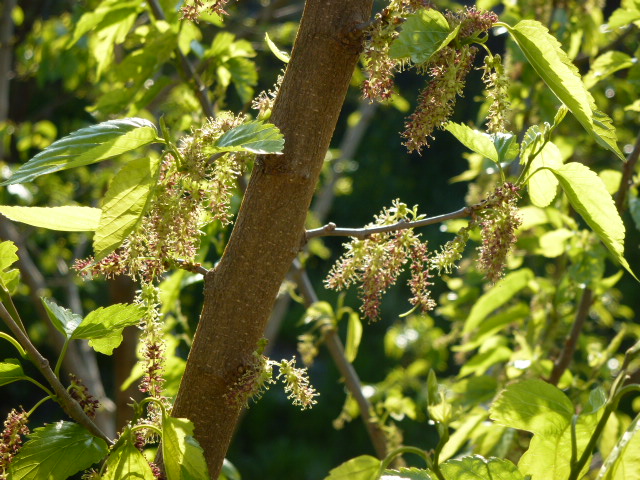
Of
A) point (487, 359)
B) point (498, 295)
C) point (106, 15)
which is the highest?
point (106, 15)

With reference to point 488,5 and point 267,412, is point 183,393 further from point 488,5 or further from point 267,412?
point 267,412

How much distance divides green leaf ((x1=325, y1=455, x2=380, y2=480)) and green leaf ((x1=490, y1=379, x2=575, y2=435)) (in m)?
0.08

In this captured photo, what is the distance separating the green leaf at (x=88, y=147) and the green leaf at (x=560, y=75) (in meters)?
0.22

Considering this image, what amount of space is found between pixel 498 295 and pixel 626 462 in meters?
0.66

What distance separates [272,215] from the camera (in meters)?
0.49

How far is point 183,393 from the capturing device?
0.51 metres

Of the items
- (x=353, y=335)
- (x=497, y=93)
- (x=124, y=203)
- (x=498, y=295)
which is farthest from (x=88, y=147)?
(x=498, y=295)

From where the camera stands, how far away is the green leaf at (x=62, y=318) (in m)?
0.51

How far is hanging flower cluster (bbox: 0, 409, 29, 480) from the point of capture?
1.58 ft

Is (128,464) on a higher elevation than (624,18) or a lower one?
lower

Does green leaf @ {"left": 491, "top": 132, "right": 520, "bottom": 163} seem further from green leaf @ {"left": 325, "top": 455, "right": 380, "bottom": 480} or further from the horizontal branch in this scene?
green leaf @ {"left": 325, "top": 455, "right": 380, "bottom": 480}

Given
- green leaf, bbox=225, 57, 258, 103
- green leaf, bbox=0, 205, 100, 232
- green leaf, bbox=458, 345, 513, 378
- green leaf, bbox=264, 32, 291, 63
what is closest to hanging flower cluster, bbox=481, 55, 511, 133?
green leaf, bbox=264, 32, 291, 63

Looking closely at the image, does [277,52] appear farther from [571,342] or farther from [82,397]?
[571,342]

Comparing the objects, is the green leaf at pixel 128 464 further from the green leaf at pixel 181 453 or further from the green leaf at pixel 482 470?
the green leaf at pixel 482 470
